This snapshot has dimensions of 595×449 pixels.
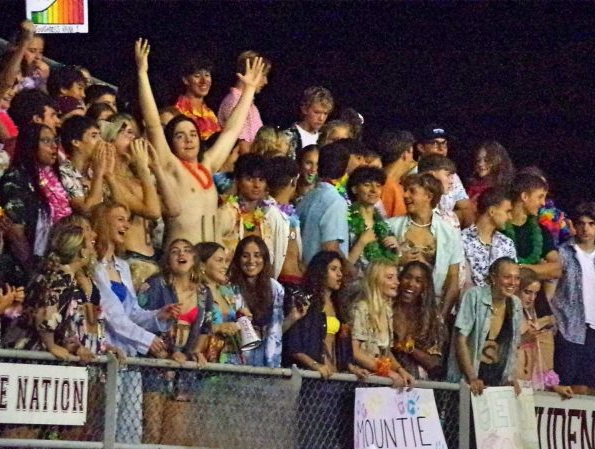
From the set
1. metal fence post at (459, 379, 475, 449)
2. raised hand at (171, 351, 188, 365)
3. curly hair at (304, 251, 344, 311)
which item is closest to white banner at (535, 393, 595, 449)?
metal fence post at (459, 379, 475, 449)

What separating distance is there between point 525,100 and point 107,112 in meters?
7.84

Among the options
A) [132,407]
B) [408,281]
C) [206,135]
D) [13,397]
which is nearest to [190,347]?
[132,407]

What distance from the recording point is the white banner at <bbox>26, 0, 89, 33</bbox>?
13391 mm

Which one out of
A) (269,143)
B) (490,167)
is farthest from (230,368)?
(490,167)

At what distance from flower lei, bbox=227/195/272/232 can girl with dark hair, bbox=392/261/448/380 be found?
1.05 meters

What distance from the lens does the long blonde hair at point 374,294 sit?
37.0ft

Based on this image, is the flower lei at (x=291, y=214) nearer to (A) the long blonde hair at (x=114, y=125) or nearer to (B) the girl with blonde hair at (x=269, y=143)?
(B) the girl with blonde hair at (x=269, y=143)

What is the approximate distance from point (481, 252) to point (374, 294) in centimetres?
144

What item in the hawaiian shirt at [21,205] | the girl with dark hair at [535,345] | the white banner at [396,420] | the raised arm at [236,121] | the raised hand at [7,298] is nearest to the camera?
the raised hand at [7,298]

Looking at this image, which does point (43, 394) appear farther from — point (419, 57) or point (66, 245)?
point (419, 57)

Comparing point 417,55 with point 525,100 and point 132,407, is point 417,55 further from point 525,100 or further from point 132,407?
point 132,407

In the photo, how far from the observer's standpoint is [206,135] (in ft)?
42.5

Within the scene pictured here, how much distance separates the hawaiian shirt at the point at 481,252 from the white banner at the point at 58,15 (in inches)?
140

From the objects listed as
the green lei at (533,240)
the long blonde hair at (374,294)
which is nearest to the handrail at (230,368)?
the long blonde hair at (374,294)
